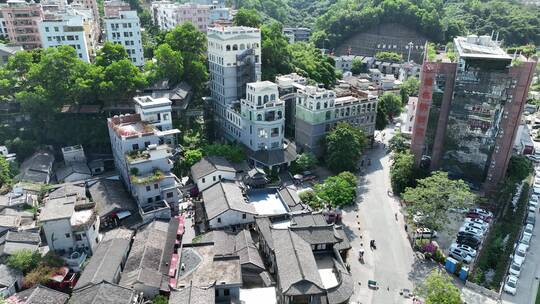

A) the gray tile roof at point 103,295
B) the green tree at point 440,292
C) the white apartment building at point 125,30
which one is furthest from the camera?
the white apartment building at point 125,30

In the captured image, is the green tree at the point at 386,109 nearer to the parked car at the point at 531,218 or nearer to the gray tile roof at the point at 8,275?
the parked car at the point at 531,218

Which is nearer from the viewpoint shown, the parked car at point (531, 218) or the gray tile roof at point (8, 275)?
the gray tile roof at point (8, 275)

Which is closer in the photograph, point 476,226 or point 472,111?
point 476,226

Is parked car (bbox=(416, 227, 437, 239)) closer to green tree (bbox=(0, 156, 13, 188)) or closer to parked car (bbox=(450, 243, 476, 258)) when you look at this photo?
parked car (bbox=(450, 243, 476, 258))

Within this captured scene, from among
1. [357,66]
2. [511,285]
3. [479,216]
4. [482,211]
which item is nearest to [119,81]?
[479,216]

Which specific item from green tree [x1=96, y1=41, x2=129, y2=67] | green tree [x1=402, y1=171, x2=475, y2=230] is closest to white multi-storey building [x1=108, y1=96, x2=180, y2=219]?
green tree [x1=96, y1=41, x2=129, y2=67]

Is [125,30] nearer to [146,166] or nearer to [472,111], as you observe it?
[146,166]

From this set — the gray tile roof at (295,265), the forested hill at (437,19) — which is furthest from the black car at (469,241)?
the forested hill at (437,19)
